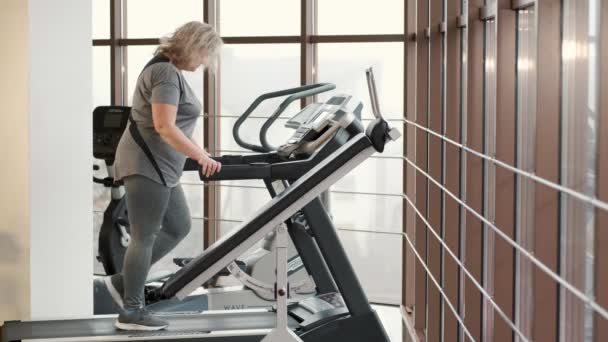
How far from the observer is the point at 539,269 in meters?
2.19

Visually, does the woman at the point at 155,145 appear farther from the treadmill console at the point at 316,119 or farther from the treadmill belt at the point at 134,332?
the treadmill console at the point at 316,119

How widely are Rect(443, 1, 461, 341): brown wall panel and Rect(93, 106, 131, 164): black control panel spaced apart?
205 cm

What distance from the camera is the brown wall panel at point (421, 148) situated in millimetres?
4285

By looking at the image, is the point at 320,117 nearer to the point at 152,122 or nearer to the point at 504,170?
the point at 152,122

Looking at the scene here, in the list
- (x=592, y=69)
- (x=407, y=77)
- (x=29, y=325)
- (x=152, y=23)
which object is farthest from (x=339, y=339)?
(x=152, y=23)

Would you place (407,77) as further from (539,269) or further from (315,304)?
(539,269)

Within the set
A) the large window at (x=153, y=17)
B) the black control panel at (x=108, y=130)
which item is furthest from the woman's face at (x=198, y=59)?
the large window at (x=153, y=17)

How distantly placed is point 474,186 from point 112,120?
104 inches

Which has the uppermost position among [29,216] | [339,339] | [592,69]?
[592,69]

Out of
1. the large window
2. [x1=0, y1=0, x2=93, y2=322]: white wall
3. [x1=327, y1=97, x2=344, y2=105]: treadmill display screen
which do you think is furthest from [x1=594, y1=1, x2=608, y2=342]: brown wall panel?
the large window

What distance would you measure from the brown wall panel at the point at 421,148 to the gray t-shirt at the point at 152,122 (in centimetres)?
102

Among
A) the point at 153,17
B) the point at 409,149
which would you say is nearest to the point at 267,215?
the point at 409,149

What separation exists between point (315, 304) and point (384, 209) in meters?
2.10

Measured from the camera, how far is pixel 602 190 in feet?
6.03
